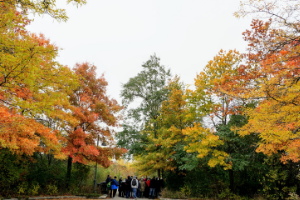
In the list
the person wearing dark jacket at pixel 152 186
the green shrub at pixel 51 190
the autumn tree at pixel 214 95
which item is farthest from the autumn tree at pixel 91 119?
the autumn tree at pixel 214 95

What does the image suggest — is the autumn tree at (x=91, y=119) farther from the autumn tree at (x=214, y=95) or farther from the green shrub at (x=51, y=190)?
the autumn tree at (x=214, y=95)

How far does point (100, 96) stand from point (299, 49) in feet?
45.5

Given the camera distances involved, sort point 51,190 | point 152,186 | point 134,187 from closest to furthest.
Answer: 1. point 51,190
2. point 134,187
3. point 152,186

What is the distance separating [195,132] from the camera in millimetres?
12320

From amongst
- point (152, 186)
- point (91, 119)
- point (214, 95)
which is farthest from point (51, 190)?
point (214, 95)

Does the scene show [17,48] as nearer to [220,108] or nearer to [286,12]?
[286,12]

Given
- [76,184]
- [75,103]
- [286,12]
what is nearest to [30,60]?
[286,12]

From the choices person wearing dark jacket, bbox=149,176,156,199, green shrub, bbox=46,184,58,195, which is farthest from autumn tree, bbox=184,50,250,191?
green shrub, bbox=46,184,58,195

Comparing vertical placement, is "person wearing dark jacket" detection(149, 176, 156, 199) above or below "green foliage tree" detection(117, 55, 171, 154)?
below

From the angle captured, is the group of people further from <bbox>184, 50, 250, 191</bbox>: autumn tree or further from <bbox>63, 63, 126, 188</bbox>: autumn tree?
<bbox>184, 50, 250, 191</bbox>: autumn tree

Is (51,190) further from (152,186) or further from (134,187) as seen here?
(152,186)

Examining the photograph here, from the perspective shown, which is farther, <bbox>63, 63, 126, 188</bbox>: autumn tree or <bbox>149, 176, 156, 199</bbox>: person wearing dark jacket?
<bbox>149, 176, 156, 199</bbox>: person wearing dark jacket

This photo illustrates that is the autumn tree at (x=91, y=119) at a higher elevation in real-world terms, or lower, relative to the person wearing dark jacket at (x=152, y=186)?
higher

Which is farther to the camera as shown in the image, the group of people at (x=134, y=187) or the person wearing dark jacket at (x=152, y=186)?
the person wearing dark jacket at (x=152, y=186)
